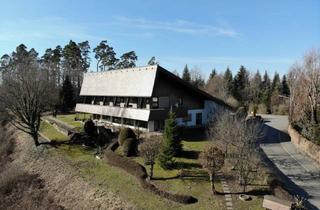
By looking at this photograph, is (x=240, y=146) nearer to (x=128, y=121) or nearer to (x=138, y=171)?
(x=138, y=171)

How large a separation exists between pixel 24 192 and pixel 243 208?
1688cm

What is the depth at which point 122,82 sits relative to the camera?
3816cm

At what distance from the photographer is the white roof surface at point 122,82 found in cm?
3325

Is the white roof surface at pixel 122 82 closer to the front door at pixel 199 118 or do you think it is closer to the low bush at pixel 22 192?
the front door at pixel 199 118

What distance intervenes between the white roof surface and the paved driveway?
1428cm

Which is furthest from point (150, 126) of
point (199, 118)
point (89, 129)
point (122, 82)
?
point (122, 82)

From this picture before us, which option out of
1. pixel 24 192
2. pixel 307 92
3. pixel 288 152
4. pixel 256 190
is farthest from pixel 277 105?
pixel 24 192

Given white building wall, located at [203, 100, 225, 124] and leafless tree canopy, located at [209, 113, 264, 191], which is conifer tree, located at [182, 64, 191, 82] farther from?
leafless tree canopy, located at [209, 113, 264, 191]

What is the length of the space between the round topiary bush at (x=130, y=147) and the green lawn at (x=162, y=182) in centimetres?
98

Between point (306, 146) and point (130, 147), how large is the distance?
16.1 m

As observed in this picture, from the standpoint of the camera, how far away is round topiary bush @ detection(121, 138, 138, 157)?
83.8ft

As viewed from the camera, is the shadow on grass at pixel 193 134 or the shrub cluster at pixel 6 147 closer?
the shadow on grass at pixel 193 134

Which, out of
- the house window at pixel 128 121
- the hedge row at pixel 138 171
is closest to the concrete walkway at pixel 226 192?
the hedge row at pixel 138 171

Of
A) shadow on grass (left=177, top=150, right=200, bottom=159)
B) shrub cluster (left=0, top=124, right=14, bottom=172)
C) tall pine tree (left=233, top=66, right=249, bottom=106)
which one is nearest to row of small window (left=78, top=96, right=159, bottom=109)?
shadow on grass (left=177, top=150, right=200, bottom=159)
